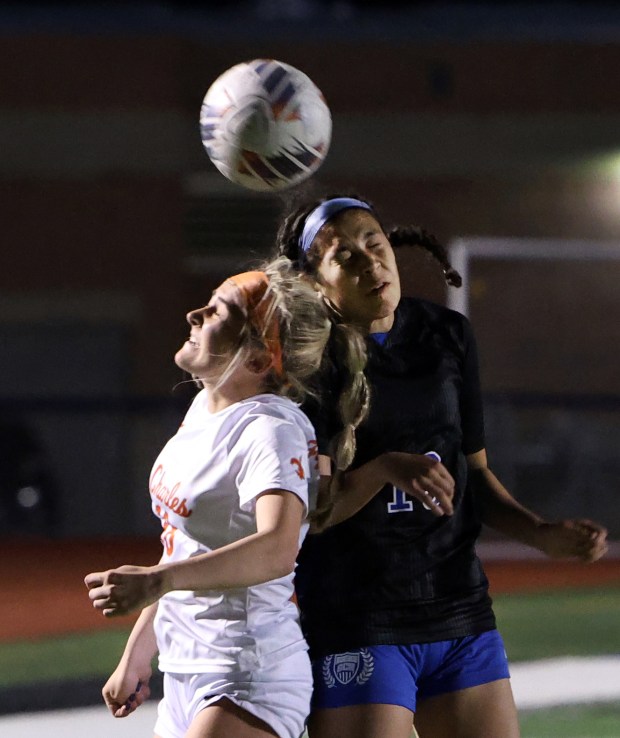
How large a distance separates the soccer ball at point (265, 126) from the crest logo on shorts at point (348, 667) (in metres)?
1.15

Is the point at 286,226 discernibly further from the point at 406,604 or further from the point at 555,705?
the point at 555,705

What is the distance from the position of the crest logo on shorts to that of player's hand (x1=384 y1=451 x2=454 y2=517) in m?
0.33

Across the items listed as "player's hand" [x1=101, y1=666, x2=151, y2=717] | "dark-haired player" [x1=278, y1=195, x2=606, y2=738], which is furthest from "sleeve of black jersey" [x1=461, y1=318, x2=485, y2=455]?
"player's hand" [x1=101, y1=666, x2=151, y2=717]

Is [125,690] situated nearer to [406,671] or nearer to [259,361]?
[406,671]

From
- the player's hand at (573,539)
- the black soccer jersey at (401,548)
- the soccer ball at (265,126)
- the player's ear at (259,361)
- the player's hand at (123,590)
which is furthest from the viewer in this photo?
the soccer ball at (265,126)

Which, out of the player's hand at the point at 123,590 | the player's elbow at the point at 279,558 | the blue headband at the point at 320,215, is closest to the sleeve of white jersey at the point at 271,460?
the player's elbow at the point at 279,558

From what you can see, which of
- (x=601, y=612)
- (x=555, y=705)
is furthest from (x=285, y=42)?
(x=555, y=705)

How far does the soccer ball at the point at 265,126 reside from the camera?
3154 mm

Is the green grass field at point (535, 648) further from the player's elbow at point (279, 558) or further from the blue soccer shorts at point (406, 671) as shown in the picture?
the player's elbow at point (279, 558)

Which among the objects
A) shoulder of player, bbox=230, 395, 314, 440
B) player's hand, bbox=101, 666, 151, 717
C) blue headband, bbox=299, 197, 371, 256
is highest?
blue headband, bbox=299, 197, 371, 256

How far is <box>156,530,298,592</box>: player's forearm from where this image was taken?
2.15 meters

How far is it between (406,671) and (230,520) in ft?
1.83

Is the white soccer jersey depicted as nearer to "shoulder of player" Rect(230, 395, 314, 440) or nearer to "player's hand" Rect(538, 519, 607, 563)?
"shoulder of player" Rect(230, 395, 314, 440)

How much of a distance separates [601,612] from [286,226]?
239 inches
